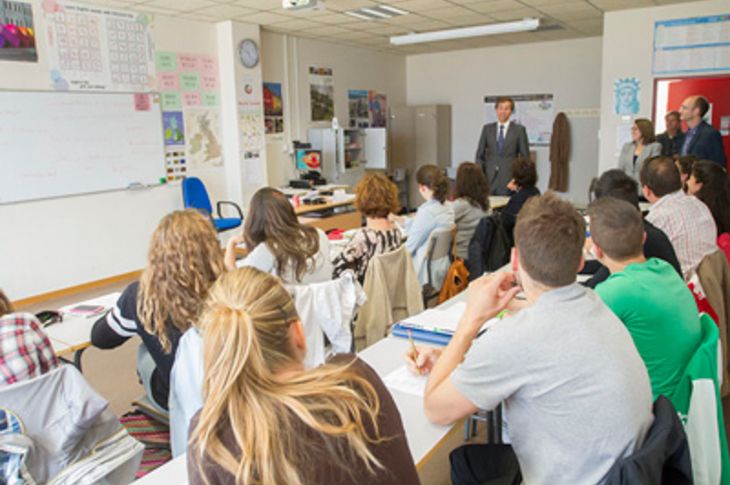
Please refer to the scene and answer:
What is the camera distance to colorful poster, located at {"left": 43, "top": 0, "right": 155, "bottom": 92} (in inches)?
203

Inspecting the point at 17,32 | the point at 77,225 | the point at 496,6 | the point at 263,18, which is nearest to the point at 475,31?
the point at 496,6

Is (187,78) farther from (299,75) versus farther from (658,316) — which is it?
(658,316)

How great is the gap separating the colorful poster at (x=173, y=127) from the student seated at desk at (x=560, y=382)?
5.42 m

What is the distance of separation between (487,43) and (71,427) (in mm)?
8355

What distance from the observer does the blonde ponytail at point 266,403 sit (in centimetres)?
92

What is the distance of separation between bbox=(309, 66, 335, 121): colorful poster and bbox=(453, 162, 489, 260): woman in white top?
14.4ft

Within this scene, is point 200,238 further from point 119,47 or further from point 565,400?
point 119,47

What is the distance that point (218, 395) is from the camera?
96 cm

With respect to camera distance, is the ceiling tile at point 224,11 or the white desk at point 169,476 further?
the ceiling tile at point 224,11

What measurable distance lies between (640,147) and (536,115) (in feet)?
11.3

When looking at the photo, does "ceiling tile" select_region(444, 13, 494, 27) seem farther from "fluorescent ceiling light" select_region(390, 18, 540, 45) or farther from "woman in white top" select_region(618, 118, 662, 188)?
"woman in white top" select_region(618, 118, 662, 188)

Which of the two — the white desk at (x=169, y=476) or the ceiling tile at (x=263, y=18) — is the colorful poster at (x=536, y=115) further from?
the white desk at (x=169, y=476)

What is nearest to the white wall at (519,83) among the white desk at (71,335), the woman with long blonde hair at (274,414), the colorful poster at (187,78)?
the colorful poster at (187,78)

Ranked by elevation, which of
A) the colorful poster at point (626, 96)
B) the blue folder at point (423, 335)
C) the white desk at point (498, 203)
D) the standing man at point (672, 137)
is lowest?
the blue folder at point (423, 335)
